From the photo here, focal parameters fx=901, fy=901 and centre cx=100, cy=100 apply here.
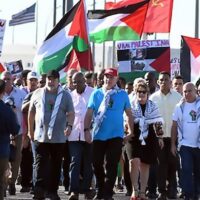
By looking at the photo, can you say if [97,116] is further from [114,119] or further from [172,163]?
[172,163]

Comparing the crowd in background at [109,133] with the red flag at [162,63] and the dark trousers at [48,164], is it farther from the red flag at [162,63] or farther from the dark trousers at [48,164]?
the red flag at [162,63]

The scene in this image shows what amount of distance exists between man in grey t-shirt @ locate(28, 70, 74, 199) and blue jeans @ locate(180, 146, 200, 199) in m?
1.73

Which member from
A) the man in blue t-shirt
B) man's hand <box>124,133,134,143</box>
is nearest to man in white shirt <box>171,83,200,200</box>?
man's hand <box>124,133,134,143</box>

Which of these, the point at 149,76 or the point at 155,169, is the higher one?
the point at 149,76

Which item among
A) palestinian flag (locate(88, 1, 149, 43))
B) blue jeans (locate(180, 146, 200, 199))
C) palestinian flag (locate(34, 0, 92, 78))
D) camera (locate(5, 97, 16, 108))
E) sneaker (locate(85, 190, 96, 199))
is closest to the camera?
blue jeans (locate(180, 146, 200, 199))

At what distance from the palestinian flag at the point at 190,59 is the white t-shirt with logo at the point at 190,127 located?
11.4 feet

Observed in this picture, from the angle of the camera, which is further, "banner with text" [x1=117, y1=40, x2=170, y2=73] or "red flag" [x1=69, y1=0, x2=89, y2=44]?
"banner with text" [x1=117, y1=40, x2=170, y2=73]

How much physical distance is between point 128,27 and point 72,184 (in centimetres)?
547

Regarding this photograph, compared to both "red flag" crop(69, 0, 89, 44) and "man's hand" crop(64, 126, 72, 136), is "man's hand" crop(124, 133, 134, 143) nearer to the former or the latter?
"man's hand" crop(64, 126, 72, 136)

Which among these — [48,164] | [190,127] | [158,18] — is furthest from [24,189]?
[158,18]

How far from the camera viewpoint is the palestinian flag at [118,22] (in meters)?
18.1

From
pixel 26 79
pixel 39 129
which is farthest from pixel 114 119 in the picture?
pixel 26 79

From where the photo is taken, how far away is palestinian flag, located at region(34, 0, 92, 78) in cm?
1623

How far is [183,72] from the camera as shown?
1684cm
